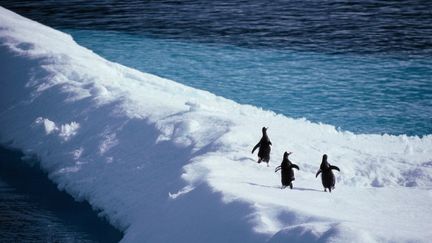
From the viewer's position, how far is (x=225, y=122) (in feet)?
53.6

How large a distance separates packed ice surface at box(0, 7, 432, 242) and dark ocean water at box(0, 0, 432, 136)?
8.29ft

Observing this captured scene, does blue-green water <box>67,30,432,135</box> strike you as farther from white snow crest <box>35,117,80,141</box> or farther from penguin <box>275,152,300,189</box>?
penguin <box>275,152,300,189</box>

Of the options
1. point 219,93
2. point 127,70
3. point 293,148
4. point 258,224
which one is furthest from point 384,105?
point 258,224

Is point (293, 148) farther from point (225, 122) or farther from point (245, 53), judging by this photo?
point (245, 53)

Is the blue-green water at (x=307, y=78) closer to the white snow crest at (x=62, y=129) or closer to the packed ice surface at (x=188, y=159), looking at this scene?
the packed ice surface at (x=188, y=159)

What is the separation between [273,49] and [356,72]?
206 inches

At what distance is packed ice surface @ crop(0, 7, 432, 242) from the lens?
1065 cm

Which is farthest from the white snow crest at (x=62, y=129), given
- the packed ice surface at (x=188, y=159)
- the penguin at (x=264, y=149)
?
the penguin at (x=264, y=149)

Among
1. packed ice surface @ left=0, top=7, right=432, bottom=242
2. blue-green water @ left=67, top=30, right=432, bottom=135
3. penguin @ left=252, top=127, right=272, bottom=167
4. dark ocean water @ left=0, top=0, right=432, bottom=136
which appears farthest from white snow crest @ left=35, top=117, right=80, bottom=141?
dark ocean water @ left=0, top=0, right=432, bottom=136

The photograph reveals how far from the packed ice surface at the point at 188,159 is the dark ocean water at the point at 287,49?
2.53 m

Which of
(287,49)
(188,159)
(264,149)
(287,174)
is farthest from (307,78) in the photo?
(287,174)

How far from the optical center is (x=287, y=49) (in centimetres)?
A: 3008

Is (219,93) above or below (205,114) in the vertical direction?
below

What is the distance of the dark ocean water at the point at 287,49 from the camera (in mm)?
22719
